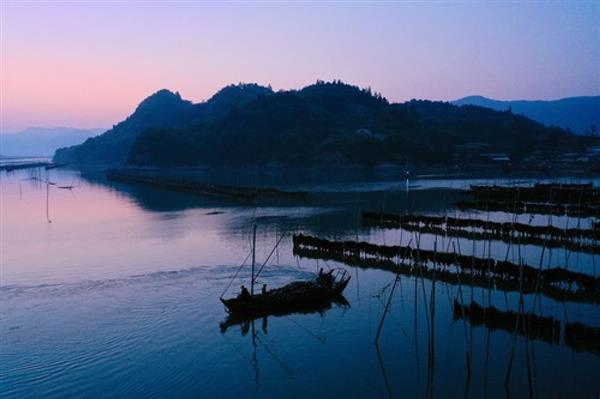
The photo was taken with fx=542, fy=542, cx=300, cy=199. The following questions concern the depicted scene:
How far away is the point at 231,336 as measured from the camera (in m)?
20.0

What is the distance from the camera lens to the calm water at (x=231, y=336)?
15906mm

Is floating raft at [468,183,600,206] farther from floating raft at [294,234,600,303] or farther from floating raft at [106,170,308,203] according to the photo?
floating raft at [294,234,600,303]

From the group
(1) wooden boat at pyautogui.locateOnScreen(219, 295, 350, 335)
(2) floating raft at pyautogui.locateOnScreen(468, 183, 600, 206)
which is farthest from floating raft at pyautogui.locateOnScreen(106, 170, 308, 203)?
(1) wooden boat at pyautogui.locateOnScreen(219, 295, 350, 335)

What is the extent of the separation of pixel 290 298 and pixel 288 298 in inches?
3.2

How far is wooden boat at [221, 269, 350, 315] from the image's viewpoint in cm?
2133

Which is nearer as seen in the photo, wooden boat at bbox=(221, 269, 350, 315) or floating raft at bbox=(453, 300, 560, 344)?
floating raft at bbox=(453, 300, 560, 344)

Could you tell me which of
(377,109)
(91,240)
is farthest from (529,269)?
(377,109)

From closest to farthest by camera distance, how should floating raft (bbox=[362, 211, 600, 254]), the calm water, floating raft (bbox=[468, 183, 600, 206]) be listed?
the calm water
floating raft (bbox=[362, 211, 600, 254])
floating raft (bbox=[468, 183, 600, 206])

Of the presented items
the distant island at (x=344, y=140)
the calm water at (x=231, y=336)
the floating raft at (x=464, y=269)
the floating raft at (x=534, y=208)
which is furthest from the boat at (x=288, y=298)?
the distant island at (x=344, y=140)

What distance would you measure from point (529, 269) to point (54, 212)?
52854 millimetres

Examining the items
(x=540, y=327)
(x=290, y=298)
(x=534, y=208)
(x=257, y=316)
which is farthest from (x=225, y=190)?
(x=540, y=327)

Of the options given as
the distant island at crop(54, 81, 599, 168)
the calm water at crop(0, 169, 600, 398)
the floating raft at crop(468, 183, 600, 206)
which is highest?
the distant island at crop(54, 81, 599, 168)

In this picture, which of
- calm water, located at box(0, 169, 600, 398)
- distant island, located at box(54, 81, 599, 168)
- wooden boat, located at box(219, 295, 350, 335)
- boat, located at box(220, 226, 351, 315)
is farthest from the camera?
distant island, located at box(54, 81, 599, 168)

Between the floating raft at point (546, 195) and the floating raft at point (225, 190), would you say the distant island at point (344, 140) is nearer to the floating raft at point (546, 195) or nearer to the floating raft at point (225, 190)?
the floating raft at point (225, 190)
